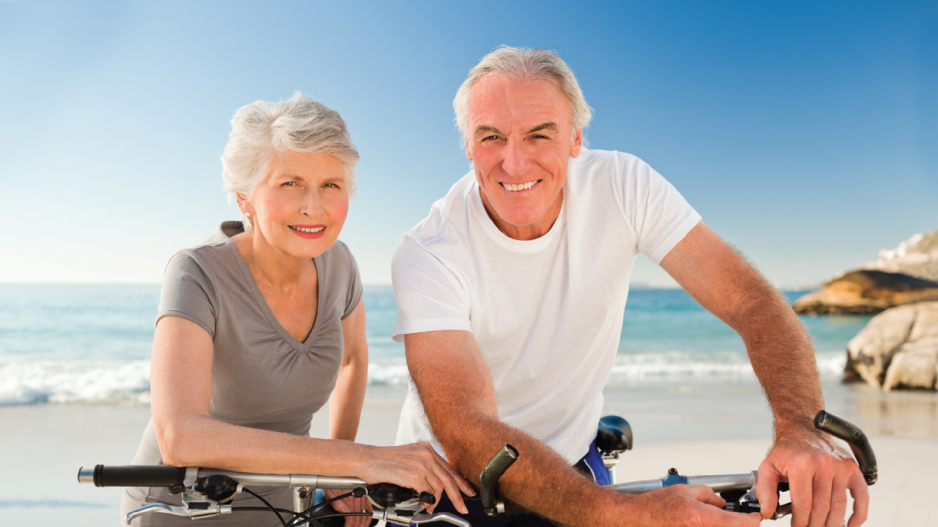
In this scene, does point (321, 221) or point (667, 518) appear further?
point (321, 221)

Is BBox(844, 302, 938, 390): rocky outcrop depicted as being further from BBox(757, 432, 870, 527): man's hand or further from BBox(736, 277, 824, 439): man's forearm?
BBox(757, 432, 870, 527): man's hand

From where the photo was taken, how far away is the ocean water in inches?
448

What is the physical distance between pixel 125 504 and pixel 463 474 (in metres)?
1.30

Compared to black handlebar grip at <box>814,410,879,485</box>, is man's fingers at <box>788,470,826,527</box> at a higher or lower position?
lower

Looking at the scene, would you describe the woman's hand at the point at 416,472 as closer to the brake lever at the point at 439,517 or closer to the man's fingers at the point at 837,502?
the brake lever at the point at 439,517

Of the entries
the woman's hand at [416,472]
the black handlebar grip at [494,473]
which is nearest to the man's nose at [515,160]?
the woman's hand at [416,472]

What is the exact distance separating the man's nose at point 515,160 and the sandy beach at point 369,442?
11.6 feet

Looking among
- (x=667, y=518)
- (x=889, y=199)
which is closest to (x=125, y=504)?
(x=667, y=518)

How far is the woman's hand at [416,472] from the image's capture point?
1389mm

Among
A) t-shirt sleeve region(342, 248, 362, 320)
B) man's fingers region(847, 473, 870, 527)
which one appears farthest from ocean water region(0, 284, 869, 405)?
man's fingers region(847, 473, 870, 527)

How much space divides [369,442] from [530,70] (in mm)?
5094

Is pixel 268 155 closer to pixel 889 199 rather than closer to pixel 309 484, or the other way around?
pixel 309 484

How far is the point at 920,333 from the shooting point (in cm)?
1005

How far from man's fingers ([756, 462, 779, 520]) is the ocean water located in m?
9.85
